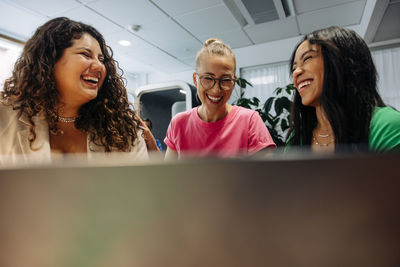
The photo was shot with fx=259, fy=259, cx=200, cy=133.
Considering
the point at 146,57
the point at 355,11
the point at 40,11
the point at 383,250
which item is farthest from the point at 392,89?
the point at 40,11

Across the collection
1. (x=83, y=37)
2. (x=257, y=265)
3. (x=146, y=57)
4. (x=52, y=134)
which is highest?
(x=146, y=57)

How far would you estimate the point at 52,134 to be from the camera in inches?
39.9

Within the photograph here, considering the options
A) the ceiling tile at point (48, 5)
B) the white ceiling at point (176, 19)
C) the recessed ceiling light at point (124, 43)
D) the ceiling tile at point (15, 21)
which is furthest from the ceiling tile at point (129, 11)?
the ceiling tile at point (15, 21)

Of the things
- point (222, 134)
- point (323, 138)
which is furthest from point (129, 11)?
point (323, 138)

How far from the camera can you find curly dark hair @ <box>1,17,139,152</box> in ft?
3.22

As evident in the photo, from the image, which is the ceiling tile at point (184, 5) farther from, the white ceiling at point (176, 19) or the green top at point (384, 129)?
the green top at point (384, 129)

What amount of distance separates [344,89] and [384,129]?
0.62 ft

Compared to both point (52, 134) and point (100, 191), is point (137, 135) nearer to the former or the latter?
point (52, 134)

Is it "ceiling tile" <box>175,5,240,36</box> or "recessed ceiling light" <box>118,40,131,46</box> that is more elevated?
"ceiling tile" <box>175,5,240,36</box>

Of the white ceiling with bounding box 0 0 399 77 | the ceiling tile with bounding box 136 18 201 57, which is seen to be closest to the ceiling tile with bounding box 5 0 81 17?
the white ceiling with bounding box 0 0 399 77

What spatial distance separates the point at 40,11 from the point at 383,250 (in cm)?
382

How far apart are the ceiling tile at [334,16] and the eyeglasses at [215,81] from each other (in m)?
2.87

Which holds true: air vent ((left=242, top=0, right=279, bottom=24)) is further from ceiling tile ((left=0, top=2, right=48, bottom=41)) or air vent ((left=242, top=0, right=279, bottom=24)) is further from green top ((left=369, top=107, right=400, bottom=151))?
green top ((left=369, top=107, right=400, bottom=151))

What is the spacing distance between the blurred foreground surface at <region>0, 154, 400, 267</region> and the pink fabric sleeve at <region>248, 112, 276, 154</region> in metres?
0.95
